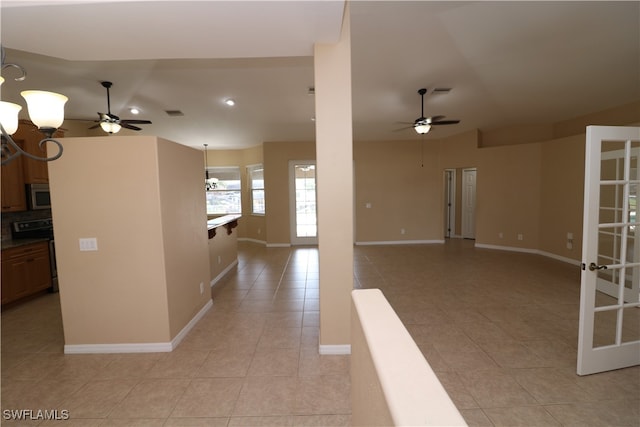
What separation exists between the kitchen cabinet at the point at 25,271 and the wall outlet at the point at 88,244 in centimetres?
213

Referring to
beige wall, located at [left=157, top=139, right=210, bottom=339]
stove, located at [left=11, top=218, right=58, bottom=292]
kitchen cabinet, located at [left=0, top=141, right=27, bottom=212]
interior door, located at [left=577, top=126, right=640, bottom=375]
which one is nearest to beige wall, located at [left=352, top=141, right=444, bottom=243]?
interior door, located at [left=577, top=126, right=640, bottom=375]

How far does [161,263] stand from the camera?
262 cm

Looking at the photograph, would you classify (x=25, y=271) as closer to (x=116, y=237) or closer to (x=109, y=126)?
(x=109, y=126)

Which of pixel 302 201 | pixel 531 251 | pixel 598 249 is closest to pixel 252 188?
pixel 302 201

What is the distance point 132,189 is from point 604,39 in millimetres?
5068

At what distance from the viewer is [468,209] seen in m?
8.30

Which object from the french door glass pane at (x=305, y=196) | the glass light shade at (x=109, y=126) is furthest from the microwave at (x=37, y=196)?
the french door glass pane at (x=305, y=196)

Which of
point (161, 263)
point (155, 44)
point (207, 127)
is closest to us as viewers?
point (155, 44)

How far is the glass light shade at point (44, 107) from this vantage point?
147 centimetres

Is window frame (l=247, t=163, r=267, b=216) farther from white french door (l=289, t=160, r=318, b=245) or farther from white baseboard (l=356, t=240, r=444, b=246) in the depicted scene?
white baseboard (l=356, t=240, r=444, b=246)

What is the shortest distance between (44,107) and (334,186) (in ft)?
6.33

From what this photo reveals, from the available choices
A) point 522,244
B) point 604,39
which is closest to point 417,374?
point 604,39

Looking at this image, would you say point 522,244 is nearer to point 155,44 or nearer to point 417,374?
point 417,374

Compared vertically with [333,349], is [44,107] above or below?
above
